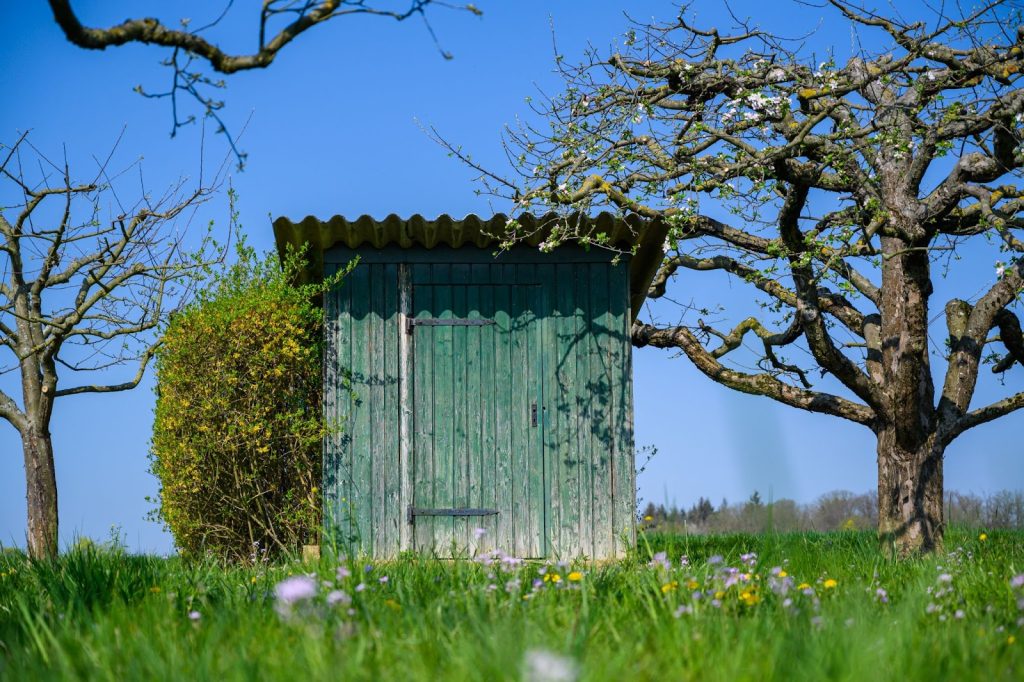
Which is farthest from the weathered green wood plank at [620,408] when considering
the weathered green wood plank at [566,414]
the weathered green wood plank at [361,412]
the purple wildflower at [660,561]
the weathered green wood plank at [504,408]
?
the purple wildflower at [660,561]

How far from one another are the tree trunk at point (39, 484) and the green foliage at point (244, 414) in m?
2.91

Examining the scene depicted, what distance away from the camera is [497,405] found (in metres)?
7.60

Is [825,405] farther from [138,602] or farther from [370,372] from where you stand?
[138,602]

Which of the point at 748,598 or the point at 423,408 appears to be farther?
the point at 423,408

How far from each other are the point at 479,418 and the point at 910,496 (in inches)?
173

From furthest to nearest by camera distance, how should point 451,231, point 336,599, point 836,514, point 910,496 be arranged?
point 836,514
point 910,496
point 451,231
point 336,599

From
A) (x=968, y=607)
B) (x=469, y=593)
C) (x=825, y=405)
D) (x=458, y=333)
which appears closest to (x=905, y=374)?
(x=825, y=405)

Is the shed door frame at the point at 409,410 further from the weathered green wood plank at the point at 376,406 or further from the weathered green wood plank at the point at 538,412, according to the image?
the weathered green wood plank at the point at 376,406

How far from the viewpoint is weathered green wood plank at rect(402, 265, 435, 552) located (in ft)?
24.7

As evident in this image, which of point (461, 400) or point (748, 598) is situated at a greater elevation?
point (461, 400)

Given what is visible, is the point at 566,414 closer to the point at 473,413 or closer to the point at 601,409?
the point at 601,409

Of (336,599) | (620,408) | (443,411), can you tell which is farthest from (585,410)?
(336,599)

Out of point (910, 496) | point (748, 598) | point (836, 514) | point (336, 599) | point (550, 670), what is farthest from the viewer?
point (836, 514)

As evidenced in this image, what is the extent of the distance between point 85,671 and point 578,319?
17.5 ft
